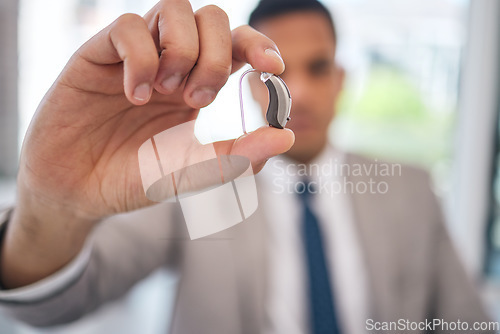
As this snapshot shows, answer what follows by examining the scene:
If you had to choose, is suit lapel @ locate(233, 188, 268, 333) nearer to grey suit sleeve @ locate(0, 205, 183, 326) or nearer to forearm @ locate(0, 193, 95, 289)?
grey suit sleeve @ locate(0, 205, 183, 326)

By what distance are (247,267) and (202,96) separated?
27 centimetres

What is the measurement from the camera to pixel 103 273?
48cm

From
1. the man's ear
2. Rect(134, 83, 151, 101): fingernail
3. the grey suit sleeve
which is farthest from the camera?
the man's ear

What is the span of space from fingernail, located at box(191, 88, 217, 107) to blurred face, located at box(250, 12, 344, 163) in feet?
0.40

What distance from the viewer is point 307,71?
16.9 inches

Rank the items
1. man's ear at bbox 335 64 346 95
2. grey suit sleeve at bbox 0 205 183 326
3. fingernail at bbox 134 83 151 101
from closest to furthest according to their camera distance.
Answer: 1. fingernail at bbox 134 83 151 101
2. grey suit sleeve at bbox 0 205 183 326
3. man's ear at bbox 335 64 346 95

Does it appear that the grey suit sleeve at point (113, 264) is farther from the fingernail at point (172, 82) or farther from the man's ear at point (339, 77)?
the man's ear at point (339, 77)

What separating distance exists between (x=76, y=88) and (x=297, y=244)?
0.37 m

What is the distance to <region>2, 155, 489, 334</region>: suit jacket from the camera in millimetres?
421

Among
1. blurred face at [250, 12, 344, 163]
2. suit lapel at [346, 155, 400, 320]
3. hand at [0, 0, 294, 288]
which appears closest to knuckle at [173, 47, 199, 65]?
hand at [0, 0, 294, 288]

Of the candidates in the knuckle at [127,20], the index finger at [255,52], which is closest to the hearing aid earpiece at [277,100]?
the index finger at [255,52]

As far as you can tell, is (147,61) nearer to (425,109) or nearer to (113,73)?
(113,73)

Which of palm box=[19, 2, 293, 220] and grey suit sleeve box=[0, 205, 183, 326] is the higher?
palm box=[19, 2, 293, 220]

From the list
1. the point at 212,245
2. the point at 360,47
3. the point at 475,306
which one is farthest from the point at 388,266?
the point at 360,47
